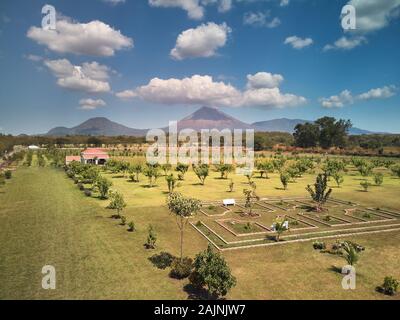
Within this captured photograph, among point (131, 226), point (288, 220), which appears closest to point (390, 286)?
point (288, 220)

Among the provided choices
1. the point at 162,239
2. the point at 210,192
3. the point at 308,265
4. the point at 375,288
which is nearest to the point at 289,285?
the point at 308,265

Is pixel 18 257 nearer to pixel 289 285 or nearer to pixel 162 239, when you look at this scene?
pixel 162 239

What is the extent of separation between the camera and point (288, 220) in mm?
35438

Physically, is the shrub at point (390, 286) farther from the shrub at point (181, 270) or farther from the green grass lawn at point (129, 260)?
the shrub at point (181, 270)

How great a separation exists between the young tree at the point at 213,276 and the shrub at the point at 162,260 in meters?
3.79

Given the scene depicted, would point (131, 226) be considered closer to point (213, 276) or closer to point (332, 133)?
point (213, 276)

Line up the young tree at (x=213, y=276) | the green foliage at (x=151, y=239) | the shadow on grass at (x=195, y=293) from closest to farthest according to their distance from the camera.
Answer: the young tree at (x=213, y=276) → the shadow on grass at (x=195, y=293) → the green foliage at (x=151, y=239)

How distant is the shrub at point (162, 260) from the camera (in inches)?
920

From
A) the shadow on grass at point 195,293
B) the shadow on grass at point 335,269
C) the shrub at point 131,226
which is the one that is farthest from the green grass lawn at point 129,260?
the shrub at point 131,226

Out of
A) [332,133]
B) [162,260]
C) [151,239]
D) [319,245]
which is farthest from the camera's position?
[332,133]

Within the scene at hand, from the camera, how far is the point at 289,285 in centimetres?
2044

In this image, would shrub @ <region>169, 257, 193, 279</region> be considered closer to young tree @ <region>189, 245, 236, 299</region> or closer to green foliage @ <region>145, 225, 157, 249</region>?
young tree @ <region>189, 245, 236, 299</region>

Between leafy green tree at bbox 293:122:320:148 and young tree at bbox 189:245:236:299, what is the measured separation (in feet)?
543

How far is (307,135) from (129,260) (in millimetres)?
165512
